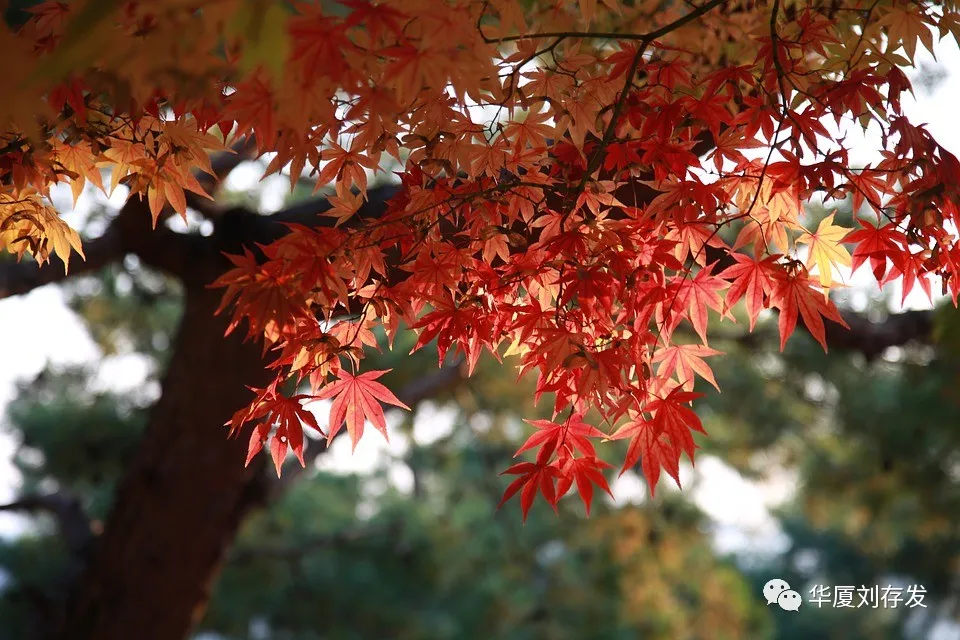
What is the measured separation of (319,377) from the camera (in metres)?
1.09

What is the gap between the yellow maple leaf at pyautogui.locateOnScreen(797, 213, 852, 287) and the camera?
3.70 feet

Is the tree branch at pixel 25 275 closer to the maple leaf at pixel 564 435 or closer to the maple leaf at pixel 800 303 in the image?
the maple leaf at pixel 564 435

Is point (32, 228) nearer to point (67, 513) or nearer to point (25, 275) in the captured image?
point (25, 275)

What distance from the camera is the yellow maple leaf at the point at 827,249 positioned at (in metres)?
1.13

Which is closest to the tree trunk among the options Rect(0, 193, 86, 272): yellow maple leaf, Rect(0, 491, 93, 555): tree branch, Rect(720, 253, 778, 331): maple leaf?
Rect(0, 491, 93, 555): tree branch

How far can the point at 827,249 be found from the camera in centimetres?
113

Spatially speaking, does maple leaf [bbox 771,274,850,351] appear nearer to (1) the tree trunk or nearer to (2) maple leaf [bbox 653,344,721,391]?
(2) maple leaf [bbox 653,344,721,391]

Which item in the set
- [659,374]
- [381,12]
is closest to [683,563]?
[659,374]

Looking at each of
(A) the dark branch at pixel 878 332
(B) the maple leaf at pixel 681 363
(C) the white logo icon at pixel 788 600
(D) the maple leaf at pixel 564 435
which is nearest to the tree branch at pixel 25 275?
(D) the maple leaf at pixel 564 435

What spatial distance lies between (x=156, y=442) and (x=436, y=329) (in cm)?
182

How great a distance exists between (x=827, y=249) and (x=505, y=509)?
15.8ft

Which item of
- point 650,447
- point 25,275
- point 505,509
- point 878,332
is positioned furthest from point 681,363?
point 505,509

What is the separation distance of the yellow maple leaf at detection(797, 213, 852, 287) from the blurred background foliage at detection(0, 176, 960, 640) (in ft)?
6.07

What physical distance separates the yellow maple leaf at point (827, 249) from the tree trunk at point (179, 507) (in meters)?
1.81
